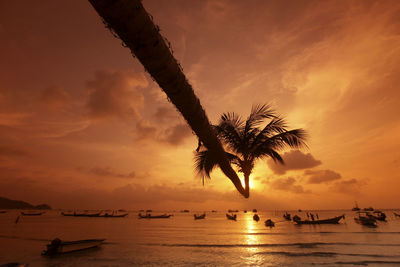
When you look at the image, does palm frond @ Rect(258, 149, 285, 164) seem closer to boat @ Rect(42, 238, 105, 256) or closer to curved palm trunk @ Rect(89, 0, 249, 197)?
curved palm trunk @ Rect(89, 0, 249, 197)

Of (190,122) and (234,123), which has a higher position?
(234,123)

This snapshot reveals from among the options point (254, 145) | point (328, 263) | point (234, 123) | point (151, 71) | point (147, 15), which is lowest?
point (328, 263)

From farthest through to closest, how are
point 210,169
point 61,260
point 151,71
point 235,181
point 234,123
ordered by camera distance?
point 61,260, point 234,123, point 210,169, point 235,181, point 151,71

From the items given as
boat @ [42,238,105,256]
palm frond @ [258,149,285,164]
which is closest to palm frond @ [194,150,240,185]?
palm frond @ [258,149,285,164]

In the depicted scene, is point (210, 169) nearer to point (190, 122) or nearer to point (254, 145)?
point (254, 145)

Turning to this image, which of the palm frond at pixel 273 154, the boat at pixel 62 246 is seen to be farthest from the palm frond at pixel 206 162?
the boat at pixel 62 246

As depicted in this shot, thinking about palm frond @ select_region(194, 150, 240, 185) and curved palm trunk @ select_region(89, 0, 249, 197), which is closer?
curved palm trunk @ select_region(89, 0, 249, 197)

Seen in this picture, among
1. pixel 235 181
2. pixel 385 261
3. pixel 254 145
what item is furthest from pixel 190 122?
pixel 385 261

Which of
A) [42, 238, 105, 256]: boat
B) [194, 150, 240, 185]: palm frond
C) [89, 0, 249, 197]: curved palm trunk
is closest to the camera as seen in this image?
[89, 0, 249, 197]: curved palm trunk

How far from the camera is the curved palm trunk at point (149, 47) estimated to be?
4.57 ft

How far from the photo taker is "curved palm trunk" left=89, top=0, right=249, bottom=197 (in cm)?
139

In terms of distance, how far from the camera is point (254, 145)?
19.2 ft

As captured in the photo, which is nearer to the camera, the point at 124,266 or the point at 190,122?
the point at 190,122

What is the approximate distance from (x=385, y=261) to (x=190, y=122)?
48.7ft
